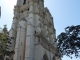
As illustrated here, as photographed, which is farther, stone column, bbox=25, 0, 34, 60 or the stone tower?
the stone tower

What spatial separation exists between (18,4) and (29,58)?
21.7 metres

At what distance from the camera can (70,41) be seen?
1503 cm

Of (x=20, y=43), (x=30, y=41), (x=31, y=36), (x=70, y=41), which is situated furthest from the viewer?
(x=20, y=43)

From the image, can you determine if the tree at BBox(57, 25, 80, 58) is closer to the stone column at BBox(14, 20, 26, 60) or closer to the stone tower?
the stone tower

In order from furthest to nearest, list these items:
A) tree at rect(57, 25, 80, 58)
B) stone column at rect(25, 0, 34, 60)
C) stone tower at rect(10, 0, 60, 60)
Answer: stone tower at rect(10, 0, 60, 60) < stone column at rect(25, 0, 34, 60) < tree at rect(57, 25, 80, 58)

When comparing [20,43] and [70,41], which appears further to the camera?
[20,43]

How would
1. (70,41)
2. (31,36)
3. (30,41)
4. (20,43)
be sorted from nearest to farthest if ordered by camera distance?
(70,41), (30,41), (31,36), (20,43)

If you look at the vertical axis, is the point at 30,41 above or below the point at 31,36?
below

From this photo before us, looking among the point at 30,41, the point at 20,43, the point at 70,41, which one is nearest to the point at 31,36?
the point at 30,41

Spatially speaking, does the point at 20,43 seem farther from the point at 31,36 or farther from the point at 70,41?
the point at 70,41

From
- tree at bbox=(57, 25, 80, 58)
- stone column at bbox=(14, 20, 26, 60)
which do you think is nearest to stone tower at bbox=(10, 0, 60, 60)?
stone column at bbox=(14, 20, 26, 60)

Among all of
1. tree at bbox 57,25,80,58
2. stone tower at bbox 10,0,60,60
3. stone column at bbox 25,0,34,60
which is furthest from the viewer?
stone tower at bbox 10,0,60,60

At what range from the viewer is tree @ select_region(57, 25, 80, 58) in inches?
580

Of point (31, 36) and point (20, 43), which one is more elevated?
point (31, 36)
